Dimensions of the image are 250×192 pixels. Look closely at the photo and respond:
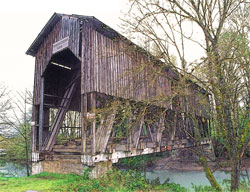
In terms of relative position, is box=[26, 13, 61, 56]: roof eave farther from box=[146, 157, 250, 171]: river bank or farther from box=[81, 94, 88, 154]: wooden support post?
box=[146, 157, 250, 171]: river bank

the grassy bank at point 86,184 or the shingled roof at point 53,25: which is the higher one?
the shingled roof at point 53,25

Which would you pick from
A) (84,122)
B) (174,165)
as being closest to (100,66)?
(84,122)

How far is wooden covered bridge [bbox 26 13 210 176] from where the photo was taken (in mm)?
7133

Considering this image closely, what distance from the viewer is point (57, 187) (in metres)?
6.18

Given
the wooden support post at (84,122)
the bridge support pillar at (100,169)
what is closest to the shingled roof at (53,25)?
the wooden support post at (84,122)

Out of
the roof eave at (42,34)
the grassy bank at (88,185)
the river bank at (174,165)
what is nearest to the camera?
the grassy bank at (88,185)

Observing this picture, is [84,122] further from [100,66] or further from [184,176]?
[184,176]

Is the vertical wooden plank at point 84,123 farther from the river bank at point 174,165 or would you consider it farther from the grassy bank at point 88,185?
the river bank at point 174,165

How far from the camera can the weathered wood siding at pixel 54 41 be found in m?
8.49

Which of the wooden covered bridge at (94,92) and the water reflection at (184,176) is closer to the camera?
the wooden covered bridge at (94,92)

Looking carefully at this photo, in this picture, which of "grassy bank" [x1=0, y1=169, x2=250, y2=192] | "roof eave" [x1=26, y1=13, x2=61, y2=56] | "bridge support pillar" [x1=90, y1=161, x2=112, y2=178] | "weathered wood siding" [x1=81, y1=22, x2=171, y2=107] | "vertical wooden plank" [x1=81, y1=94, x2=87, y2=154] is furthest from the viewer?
"roof eave" [x1=26, y1=13, x2=61, y2=56]

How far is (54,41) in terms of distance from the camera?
941 cm

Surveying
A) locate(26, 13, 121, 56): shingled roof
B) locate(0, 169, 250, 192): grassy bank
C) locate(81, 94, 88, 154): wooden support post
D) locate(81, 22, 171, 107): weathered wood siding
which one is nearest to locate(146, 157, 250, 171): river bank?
locate(0, 169, 250, 192): grassy bank

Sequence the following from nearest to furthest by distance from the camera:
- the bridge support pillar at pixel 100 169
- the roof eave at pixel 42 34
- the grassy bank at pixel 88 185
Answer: the grassy bank at pixel 88 185 → the bridge support pillar at pixel 100 169 → the roof eave at pixel 42 34
